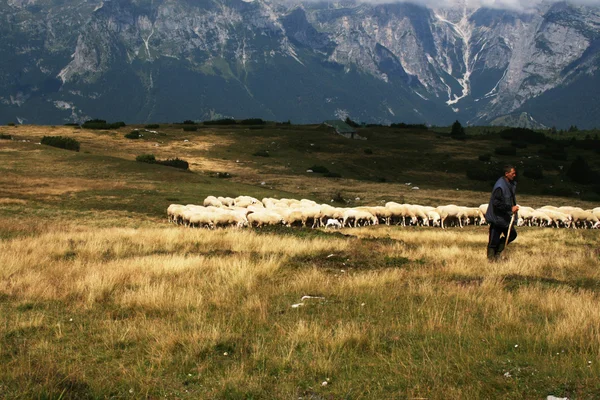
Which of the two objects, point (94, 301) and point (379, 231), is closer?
point (94, 301)

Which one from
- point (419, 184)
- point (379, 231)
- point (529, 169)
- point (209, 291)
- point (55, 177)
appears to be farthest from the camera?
point (529, 169)

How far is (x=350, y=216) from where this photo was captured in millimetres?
25516

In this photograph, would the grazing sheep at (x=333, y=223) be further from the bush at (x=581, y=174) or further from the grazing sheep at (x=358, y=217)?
the bush at (x=581, y=174)

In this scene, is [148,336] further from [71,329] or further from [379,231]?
[379,231]

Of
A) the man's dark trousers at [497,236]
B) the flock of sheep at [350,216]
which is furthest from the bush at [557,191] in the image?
the man's dark trousers at [497,236]

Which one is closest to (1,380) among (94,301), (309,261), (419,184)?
(94,301)

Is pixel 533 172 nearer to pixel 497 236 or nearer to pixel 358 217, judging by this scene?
pixel 358 217

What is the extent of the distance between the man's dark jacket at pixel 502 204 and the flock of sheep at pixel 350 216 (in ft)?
42.4

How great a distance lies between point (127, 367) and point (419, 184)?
160 ft

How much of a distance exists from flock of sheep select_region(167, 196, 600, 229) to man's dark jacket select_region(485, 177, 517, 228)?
12.9 m

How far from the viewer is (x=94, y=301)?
27.2 ft

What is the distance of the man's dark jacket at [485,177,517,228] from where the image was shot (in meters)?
11.9

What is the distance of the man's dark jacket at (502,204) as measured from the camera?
11.9 metres

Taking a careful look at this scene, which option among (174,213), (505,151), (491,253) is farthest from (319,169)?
(491,253)
